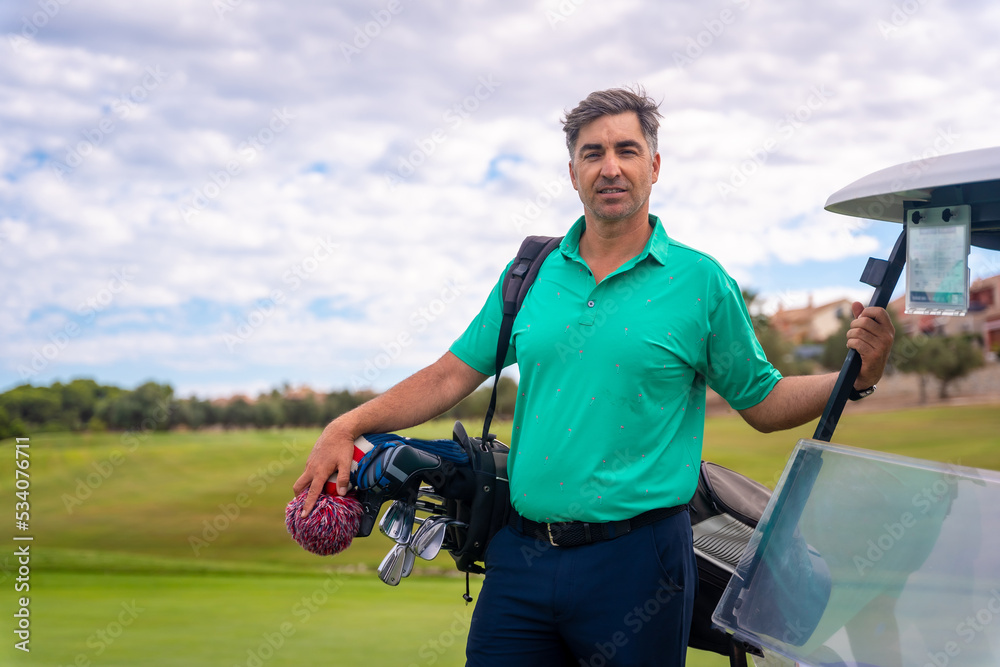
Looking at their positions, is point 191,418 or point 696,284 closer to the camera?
point 696,284

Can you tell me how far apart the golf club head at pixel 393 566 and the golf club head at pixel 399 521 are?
0.03 meters

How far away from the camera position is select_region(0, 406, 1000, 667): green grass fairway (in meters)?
4.10

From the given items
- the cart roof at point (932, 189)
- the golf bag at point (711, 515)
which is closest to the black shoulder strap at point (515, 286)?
the golf bag at point (711, 515)

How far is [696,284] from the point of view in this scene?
2.07 m

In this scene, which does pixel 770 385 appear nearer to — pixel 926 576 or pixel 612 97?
pixel 926 576

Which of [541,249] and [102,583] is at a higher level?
[541,249]

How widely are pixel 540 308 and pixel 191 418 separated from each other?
13.1 m

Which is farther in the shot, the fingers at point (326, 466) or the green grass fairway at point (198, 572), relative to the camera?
the green grass fairway at point (198, 572)

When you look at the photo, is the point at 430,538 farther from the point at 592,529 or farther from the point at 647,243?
the point at 647,243

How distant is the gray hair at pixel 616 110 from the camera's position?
7.00 ft

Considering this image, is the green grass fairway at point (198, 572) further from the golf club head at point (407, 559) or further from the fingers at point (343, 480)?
the fingers at point (343, 480)

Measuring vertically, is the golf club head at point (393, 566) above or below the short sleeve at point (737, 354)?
below

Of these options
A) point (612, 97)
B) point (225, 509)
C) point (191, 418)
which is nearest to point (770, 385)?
point (612, 97)

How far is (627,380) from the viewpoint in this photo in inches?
78.3
